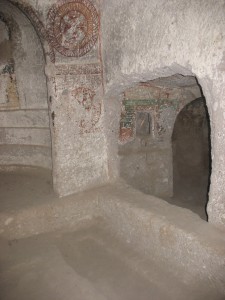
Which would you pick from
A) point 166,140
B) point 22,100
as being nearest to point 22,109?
point 22,100

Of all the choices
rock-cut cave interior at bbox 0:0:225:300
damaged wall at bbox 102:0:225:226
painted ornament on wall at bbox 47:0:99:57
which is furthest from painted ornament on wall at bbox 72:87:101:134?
painted ornament on wall at bbox 47:0:99:57

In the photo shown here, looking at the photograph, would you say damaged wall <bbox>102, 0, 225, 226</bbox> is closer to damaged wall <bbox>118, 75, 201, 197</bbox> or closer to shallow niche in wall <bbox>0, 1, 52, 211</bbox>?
Result: damaged wall <bbox>118, 75, 201, 197</bbox>

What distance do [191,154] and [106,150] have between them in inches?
98.4

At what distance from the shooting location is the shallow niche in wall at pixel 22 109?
188 inches

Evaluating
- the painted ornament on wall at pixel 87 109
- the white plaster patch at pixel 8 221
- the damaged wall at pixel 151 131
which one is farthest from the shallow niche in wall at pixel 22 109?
the damaged wall at pixel 151 131

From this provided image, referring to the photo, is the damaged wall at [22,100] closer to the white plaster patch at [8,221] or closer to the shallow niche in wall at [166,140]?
the shallow niche in wall at [166,140]

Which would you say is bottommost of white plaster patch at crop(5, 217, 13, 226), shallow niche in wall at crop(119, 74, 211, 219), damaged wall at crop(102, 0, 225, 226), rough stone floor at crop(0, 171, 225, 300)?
rough stone floor at crop(0, 171, 225, 300)

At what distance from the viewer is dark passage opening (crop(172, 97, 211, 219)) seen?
593cm

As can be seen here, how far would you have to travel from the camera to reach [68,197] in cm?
408

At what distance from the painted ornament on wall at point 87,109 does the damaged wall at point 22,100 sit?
3.87 ft

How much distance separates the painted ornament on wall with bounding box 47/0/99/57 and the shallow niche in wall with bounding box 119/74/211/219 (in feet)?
3.14

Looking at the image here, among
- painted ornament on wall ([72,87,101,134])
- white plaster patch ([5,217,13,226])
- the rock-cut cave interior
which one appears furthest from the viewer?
painted ornament on wall ([72,87,101,134])

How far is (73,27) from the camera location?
3.75 metres

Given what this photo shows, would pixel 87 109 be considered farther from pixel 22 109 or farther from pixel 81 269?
pixel 81 269
